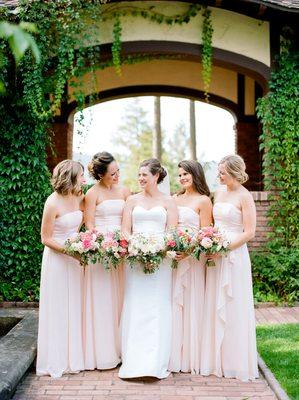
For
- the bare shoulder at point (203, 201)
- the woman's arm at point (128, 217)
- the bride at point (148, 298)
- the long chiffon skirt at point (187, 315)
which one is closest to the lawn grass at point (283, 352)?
the long chiffon skirt at point (187, 315)

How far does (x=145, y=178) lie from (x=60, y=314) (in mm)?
1556

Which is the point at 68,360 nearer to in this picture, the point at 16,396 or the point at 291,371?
the point at 16,396

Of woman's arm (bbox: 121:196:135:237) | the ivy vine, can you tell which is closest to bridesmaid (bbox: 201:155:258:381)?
woman's arm (bbox: 121:196:135:237)

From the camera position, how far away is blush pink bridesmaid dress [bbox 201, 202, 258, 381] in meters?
5.25

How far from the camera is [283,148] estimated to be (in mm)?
9633

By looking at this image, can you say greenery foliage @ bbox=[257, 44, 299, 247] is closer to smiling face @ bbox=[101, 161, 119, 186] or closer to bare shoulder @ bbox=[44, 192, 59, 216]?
smiling face @ bbox=[101, 161, 119, 186]

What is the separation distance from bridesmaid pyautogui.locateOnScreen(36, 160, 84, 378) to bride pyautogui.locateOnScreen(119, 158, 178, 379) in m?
0.48

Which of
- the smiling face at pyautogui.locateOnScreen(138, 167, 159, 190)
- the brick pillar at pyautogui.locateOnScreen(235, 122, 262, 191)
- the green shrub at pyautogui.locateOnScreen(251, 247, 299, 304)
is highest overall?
the brick pillar at pyautogui.locateOnScreen(235, 122, 262, 191)

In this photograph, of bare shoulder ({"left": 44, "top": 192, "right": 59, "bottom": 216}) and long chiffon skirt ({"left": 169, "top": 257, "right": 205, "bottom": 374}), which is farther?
long chiffon skirt ({"left": 169, "top": 257, "right": 205, "bottom": 374})

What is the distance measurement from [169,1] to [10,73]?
3115mm

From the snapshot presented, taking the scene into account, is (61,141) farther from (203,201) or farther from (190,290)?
(190,290)

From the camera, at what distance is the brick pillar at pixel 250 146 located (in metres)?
14.1

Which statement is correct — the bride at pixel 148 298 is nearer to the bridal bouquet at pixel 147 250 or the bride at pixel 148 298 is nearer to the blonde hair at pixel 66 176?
the bridal bouquet at pixel 147 250

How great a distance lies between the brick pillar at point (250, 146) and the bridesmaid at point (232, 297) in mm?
8866
